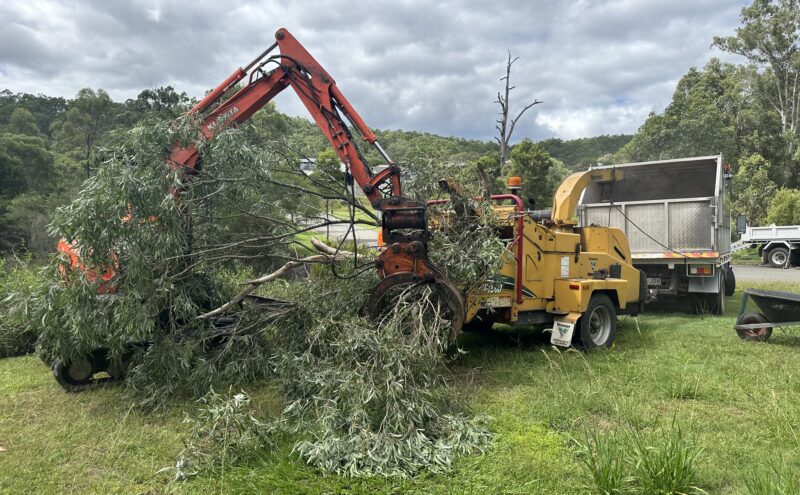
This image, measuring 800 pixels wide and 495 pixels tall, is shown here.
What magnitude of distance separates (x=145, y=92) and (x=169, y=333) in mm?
19871

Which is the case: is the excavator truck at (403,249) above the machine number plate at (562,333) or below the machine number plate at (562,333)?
above

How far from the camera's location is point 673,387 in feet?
16.5

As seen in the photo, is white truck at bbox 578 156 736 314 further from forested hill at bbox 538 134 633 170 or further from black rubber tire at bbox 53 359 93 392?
forested hill at bbox 538 134 633 170

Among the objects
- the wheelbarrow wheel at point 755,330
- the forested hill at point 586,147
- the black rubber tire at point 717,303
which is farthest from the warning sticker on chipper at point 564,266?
the forested hill at point 586,147

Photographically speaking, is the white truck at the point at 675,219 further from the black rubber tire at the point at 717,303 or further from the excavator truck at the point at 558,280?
the excavator truck at the point at 558,280

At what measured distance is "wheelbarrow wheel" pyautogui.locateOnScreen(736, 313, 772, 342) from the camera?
23.9 ft

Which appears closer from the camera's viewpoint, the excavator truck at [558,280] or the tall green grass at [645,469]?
the tall green grass at [645,469]

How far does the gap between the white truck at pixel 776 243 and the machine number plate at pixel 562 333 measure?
1866 centimetres

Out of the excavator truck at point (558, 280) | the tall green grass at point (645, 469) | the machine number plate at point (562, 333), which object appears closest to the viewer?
the tall green grass at point (645, 469)

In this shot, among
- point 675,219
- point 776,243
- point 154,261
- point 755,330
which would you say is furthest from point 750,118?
point 154,261

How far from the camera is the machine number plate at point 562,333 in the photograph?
6.44m

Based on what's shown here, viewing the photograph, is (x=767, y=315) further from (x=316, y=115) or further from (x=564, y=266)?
(x=316, y=115)

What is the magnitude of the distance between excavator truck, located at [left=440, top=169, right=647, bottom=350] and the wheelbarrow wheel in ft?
4.59

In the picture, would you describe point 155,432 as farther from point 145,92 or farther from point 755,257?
point 755,257
